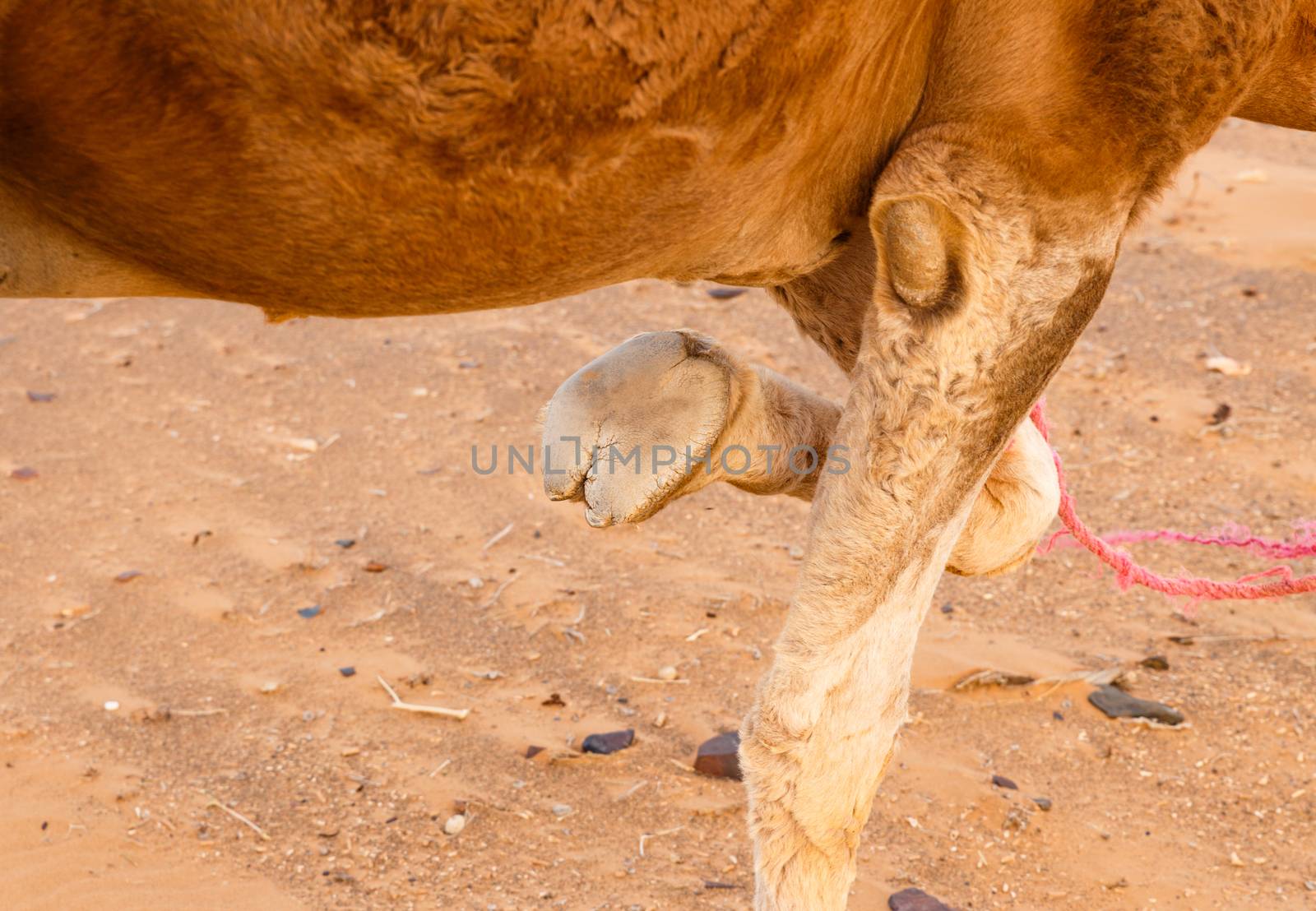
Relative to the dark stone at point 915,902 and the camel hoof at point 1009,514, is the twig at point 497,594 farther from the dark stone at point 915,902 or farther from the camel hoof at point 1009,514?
the camel hoof at point 1009,514

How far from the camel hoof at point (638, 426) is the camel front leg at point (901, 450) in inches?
14.3

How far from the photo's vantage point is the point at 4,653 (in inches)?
135

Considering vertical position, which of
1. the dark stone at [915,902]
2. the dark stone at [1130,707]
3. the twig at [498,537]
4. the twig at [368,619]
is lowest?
the twig at [368,619]

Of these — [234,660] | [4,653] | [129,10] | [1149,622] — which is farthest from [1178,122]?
[4,653]

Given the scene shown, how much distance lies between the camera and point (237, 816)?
2.81 m

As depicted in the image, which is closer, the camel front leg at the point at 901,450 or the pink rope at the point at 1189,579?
the camel front leg at the point at 901,450

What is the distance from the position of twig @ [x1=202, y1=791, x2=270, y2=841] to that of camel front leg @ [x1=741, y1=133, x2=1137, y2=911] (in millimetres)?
1392

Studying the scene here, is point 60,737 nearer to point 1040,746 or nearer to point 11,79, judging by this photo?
point 11,79

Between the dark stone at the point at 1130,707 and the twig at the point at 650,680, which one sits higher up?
the dark stone at the point at 1130,707

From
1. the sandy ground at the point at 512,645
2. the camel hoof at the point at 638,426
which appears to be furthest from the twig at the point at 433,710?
the camel hoof at the point at 638,426

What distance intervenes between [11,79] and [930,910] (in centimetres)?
228

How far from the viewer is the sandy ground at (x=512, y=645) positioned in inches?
107

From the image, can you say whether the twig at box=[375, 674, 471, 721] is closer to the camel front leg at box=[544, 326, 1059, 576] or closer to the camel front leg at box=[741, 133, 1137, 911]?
the camel front leg at box=[544, 326, 1059, 576]

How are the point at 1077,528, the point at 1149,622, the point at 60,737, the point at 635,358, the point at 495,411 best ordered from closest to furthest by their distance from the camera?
the point at 635,358
the point at 1077,528
the point at 60,737
the point at 1149,622
the point at 495,411
